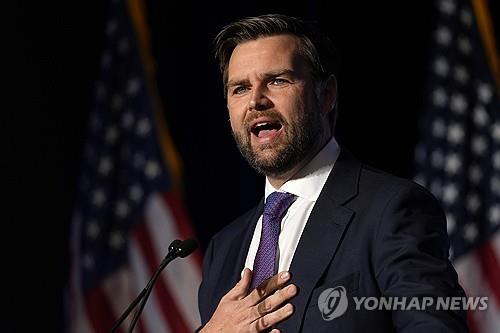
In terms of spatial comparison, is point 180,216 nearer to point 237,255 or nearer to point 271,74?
point 237,255

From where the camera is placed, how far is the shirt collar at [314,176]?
1801 mm

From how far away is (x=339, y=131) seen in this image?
3377 millimetres

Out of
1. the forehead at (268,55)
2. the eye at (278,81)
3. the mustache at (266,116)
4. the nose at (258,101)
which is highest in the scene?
the forehead at (268,55)

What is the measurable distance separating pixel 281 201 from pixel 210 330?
1.08ft

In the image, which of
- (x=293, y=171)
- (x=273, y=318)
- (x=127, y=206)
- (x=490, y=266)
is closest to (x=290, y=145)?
(x=293, y=171)

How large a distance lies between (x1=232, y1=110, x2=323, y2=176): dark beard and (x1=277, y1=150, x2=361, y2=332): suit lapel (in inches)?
4.0

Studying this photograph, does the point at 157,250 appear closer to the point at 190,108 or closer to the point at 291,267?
the point at 190,108

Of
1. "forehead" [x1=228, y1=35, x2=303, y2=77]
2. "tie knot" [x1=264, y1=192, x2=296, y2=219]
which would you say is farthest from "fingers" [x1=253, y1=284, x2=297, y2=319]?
"forehead" [x1=228, y1=35, x2=303, y2=77]

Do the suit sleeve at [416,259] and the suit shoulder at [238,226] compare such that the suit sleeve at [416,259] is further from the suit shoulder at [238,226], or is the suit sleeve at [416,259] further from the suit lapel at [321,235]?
the suit shoulder at [238,226]

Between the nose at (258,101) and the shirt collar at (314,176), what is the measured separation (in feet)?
0.55

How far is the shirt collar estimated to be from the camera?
1801mm

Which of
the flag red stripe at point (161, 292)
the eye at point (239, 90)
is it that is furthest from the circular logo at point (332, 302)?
the flag red stripe at point (161, 292)

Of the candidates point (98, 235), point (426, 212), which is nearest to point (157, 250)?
point (98, 235)

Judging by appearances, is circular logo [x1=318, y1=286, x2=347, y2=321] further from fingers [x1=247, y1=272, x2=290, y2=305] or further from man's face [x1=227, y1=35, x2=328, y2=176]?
man's face [x1=227, y1=35, x2=328, y2=176]
